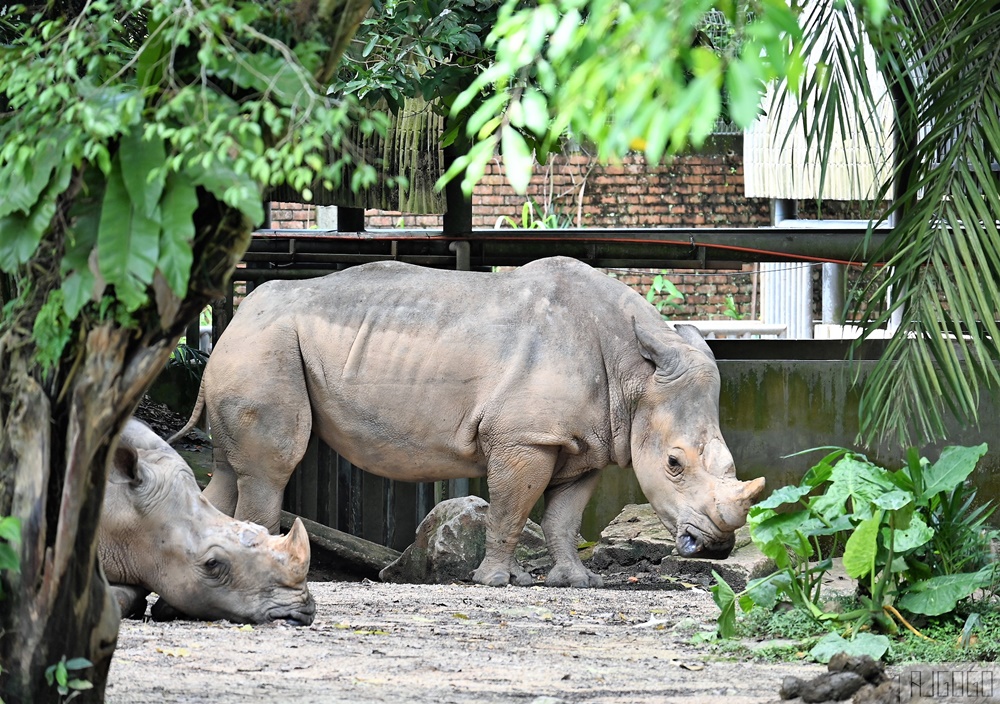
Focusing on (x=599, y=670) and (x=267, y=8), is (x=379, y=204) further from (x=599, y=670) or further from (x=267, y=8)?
(x=267, y=8)

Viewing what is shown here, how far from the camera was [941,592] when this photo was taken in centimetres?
500

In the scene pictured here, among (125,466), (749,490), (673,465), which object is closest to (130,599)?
(125,466)

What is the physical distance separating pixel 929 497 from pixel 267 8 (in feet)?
10.6

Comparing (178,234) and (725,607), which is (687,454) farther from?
(178,234)

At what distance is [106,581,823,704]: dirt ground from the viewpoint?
4086 millimetres

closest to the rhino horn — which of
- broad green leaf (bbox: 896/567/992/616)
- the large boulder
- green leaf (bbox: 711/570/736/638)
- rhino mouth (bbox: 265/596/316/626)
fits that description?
rhino mouth (bbox: 265/596/316/626)

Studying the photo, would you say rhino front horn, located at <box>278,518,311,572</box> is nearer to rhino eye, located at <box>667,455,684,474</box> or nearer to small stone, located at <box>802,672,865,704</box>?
small stone, located at <box>802,672,865,704</box>

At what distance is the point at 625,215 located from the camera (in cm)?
1557

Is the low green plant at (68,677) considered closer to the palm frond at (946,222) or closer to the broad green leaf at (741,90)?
the broad green leaf at (741,90)

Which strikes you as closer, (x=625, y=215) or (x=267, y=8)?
(x=267, y=8)

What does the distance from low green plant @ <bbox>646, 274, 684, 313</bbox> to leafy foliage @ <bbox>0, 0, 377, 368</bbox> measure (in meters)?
10.8

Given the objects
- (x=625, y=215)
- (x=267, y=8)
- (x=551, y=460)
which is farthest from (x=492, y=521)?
(x=625, y=215)

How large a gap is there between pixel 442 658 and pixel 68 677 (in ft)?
5.56

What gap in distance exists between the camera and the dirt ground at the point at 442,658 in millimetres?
4086
